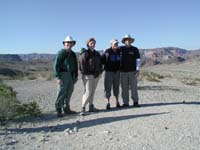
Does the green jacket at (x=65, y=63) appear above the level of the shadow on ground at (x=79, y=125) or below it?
above

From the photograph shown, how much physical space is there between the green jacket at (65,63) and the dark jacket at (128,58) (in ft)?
5.24

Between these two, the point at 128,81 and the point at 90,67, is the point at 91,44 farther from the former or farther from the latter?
the point at 128,81

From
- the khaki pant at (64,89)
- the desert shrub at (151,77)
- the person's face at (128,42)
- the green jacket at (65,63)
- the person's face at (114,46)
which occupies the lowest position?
the desert shrub at (151,77)

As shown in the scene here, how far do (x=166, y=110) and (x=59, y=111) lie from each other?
2.97 metres

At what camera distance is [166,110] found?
33.9 ft

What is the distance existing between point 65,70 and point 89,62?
28.8 inches

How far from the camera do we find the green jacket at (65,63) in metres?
9.84

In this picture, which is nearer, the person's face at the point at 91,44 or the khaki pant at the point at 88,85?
the person's face at the point at 91,44

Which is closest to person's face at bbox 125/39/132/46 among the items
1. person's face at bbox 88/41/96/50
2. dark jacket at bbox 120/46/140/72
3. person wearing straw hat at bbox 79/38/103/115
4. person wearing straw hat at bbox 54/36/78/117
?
dark jacket at bbox 120/46/140/72

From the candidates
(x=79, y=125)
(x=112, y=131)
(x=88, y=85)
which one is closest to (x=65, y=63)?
(x=88, y=85)

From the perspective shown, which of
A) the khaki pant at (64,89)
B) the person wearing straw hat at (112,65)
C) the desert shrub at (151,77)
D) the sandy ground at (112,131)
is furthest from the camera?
the desert shrub at (151,77)

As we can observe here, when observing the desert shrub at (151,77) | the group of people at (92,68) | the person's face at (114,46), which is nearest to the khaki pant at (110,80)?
the group of people at (92,68)

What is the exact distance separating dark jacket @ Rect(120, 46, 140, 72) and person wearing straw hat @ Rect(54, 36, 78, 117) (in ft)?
5.24

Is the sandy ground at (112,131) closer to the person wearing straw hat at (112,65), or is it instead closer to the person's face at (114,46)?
the person wearing straw hat at (112,65)
